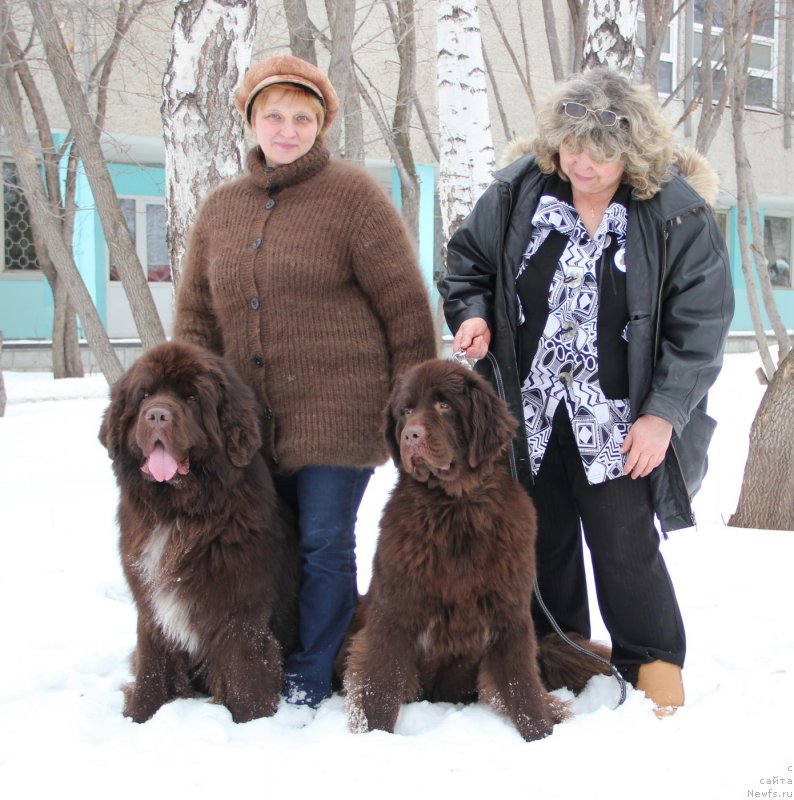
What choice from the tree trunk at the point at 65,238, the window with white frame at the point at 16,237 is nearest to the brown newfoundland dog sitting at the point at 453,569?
the tree trunk at the point at 65,238

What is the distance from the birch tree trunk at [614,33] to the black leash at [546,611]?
3.05 meters

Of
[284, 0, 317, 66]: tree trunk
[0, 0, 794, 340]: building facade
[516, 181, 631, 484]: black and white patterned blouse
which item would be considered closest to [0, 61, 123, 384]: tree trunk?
[284, 0, 317, 66]: tree trunk

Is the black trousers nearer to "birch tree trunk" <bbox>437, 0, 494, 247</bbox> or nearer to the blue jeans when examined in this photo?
the blue jeans

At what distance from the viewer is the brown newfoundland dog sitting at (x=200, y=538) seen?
286 cm

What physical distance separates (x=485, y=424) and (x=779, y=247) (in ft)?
75.2

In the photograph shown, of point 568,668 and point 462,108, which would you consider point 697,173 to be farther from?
point 462,108

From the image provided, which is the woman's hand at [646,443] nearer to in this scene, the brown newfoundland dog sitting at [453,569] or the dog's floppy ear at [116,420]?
the brown newfoundland dog sitting at [453,569]

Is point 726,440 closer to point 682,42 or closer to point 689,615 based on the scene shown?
point 689,615

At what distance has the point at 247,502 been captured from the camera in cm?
296

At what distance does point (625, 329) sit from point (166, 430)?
161 centimetres

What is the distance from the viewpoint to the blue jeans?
10.2ft

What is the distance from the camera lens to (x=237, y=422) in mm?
2881

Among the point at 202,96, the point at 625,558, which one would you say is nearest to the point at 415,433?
the point at 625,558

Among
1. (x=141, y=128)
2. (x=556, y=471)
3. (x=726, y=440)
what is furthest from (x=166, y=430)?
(x=141, y=128)
